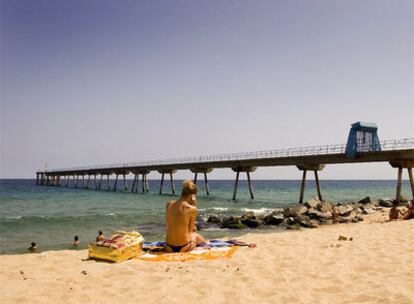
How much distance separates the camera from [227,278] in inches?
211

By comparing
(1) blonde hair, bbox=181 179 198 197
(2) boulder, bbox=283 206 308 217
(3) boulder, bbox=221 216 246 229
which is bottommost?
(3) boulder, bbox=221 216 246 229

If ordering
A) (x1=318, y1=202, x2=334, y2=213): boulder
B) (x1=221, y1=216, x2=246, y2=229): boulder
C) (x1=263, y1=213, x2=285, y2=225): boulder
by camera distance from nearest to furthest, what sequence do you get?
(x1=221, y1=216, x2=246, y2=229): boulder < (x1=263, y1=213, x2=285, y2=225): boulder < (x1=318, y1=202, x2=334, y2=213): boulder

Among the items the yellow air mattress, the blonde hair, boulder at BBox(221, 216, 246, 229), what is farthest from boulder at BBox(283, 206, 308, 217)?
the yellow air mattress

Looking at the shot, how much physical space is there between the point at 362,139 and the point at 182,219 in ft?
77.0

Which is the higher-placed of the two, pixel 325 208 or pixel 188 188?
pixel 188 188

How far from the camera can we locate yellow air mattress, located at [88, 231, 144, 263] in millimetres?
6441

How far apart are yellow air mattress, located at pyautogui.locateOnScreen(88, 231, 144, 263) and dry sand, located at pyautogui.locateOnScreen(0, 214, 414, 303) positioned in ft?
0.88

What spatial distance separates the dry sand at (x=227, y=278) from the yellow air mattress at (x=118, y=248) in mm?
268

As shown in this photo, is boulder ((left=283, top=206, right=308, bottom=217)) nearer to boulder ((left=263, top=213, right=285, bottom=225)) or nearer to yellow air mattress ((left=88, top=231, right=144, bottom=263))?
boulder ((left=263, top=213, right=285, bottom=225))

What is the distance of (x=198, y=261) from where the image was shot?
648 cm

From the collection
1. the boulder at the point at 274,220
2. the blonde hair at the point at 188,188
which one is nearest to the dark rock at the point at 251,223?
the boulder at the point at 274,220

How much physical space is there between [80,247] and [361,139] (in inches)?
872

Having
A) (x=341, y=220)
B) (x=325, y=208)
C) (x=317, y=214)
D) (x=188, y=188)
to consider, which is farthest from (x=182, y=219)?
(x=325, y=208)

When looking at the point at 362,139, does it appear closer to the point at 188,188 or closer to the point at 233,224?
the point at 233,224
